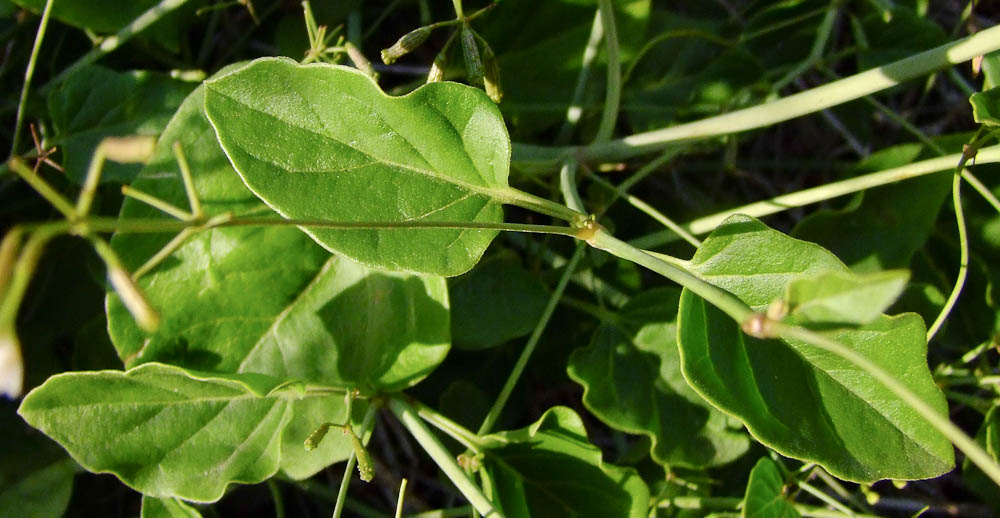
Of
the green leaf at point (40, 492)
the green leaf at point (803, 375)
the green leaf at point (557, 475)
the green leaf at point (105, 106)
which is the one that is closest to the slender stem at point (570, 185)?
the green leaf at point (803, 375)

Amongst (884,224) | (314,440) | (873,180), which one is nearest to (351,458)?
(314,440)

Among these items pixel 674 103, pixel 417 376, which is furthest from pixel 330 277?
pixel 674 103

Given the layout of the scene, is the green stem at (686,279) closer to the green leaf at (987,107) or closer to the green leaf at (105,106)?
the green leaf at (987,107)

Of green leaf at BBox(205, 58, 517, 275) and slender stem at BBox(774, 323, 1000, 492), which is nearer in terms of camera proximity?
slender stem at BBox(774, 323, 1000, 492)

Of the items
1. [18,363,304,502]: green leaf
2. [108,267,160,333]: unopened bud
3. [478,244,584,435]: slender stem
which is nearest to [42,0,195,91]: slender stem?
[18,363,304,502]: green leaf

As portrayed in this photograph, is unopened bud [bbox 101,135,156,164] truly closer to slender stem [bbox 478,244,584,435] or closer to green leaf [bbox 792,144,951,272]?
slender stem [bbox 478,244,584,435]
